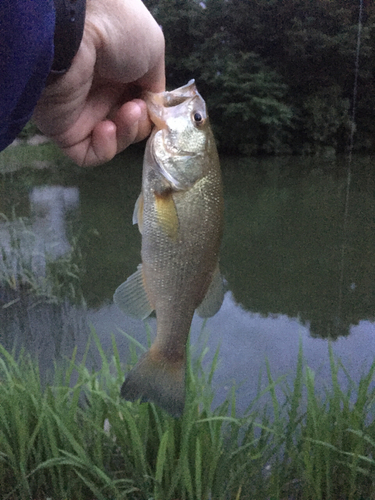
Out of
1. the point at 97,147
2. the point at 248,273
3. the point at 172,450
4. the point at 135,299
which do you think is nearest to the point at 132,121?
the point at 97,147

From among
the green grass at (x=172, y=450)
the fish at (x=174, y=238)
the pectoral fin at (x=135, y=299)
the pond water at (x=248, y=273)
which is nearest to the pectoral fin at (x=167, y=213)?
the fish at (x=174, y=238)

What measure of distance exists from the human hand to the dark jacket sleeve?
0.63 ft

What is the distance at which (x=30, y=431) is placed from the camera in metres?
1.89

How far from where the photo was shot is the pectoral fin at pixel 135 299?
1.20 m

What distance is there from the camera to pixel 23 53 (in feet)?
2.71

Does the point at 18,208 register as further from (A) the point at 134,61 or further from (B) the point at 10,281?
(A) the point at 134,61

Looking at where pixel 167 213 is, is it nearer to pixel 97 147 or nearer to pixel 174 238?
pixel 174 238

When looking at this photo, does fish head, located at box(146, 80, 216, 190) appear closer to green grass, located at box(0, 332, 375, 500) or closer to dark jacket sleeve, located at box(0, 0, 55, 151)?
dark jacket sleeve, located at box(0, 0, 55, 151)

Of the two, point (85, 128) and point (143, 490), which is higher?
point (85, 128)

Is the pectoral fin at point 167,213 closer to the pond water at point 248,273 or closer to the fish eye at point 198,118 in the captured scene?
the fish eye at point 198,118

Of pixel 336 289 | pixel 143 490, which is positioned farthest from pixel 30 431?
pixel 336 289

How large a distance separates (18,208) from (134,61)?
8064mm

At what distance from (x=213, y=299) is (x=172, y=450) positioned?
0.84m

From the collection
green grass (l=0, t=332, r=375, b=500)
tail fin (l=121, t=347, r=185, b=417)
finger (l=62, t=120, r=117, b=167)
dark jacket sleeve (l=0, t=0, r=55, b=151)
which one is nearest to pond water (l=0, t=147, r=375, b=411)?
green grass (l=0, t=332, r=375, b=500)
